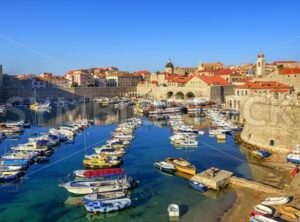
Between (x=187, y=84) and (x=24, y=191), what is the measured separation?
49064 millimetres

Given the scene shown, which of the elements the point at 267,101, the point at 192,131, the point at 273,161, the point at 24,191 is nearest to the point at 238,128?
the point at 192,131

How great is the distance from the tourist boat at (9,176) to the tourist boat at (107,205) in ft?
21.5

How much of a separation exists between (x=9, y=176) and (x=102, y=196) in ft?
21.6

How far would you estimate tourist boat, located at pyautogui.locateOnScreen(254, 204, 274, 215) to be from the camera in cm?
1316

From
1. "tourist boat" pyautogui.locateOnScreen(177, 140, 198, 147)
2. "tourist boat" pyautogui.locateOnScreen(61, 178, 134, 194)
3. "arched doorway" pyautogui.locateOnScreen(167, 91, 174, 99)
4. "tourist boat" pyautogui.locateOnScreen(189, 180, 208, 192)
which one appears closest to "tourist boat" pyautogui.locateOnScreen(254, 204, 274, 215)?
"tourist boat" pyautogui.locateOnScreen(189, 180, 208, 192)

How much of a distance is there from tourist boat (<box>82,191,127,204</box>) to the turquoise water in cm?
49

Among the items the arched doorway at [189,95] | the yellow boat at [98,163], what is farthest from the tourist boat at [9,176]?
the arched doorway at [189,95]

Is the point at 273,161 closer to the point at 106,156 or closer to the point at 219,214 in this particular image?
the point at 219,214

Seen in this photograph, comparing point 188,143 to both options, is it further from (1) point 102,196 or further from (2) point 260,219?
(2) point 260,219

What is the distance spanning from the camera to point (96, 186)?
16.6 metres

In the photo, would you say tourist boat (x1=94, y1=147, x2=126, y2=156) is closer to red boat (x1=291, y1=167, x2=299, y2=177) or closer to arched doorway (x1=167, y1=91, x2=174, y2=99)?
red boat (x1=291, y1=167, x2=299, y2=177)

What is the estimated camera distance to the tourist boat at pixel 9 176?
61.6ft

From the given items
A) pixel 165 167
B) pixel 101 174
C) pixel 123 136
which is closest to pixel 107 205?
pixel 101 174

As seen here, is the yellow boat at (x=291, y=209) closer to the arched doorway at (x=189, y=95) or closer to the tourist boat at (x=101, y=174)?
the tourist boat at (x=101, y=174)
